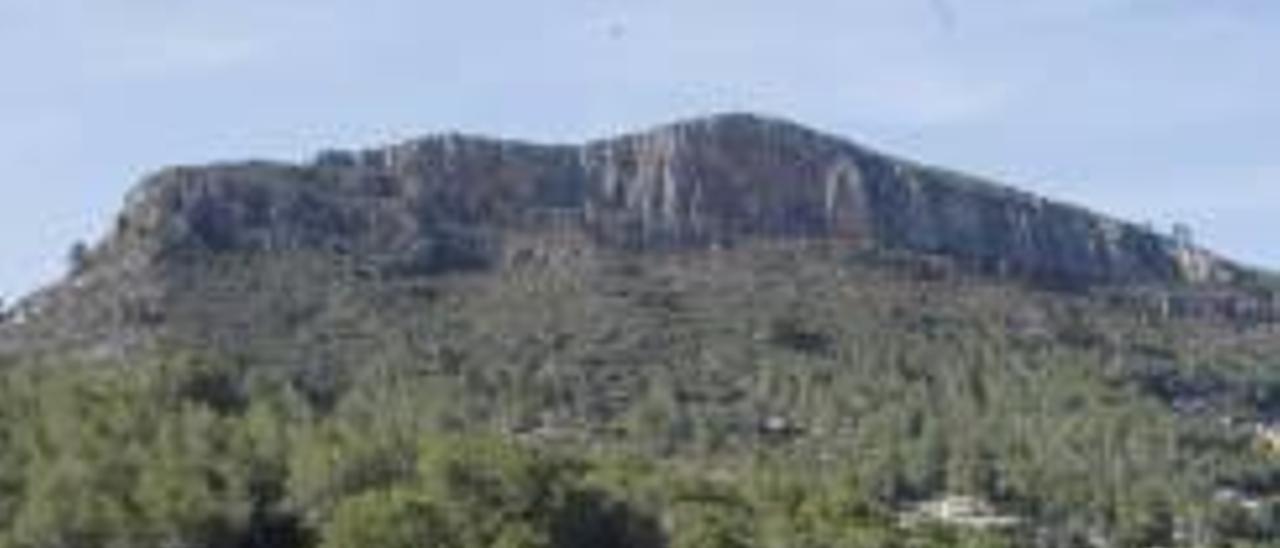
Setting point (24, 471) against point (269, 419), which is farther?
point (269, 419)

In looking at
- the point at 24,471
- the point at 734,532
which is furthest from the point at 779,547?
the point at 24,471

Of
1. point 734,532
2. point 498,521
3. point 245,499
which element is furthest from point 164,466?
point 734,532

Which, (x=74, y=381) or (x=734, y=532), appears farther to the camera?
(x=74, y=381)

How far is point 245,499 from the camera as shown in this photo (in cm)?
16725

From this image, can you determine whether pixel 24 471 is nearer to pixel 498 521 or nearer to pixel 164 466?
pixel 164 466

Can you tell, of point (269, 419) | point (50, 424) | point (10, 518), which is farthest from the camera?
point (269, 419)

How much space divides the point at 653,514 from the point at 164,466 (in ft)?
83.6

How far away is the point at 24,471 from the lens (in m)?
167

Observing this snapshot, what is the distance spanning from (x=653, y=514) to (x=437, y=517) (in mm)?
17061

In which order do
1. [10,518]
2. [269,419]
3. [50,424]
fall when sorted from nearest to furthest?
1. [10,518]
2. [50,424]
3. [269,419]

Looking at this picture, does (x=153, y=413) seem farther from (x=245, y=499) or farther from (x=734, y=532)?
(x=734, y=532)

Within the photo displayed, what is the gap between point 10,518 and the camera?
163 m

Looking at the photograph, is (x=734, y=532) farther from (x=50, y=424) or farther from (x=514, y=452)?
(x=50, y=424)

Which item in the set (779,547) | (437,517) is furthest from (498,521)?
(779,547)
